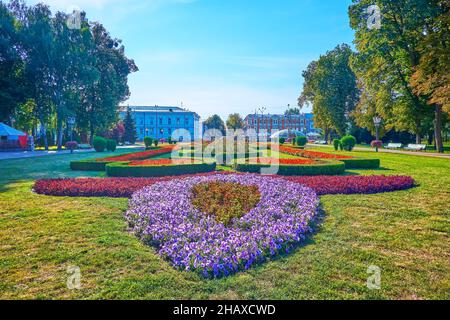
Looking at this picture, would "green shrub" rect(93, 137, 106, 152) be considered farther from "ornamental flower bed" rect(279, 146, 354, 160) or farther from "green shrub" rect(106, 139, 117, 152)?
"ornamental flower bed" rect(279, 146, 354, 160)

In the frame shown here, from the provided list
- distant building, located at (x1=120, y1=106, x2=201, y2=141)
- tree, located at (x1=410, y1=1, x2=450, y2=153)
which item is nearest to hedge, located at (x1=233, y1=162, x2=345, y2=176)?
tree, located at (x1=410, y1=1, x2=450, y2=153)

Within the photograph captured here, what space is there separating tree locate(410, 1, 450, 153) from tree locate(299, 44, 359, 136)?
1852cm

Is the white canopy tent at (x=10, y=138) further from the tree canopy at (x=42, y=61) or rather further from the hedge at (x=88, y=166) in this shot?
the hedge at (x=88, y=166)

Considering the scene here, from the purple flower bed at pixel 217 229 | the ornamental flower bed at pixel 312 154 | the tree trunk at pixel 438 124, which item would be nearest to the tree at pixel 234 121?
the ornamental flower bed at pixel 312 154

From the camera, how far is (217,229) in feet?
14.3

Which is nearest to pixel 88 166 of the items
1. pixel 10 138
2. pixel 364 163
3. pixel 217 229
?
pixel 217 229

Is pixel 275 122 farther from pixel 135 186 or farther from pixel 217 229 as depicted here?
pixel 217 229

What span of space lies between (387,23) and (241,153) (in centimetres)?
1722

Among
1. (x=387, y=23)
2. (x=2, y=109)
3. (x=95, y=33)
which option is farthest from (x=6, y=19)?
(x=387, y=23)

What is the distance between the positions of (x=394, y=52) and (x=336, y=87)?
16145 millimetres

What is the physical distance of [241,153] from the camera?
605 inches

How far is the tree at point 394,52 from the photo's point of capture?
19.9 metres

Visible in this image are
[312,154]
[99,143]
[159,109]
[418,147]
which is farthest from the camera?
[159,109]

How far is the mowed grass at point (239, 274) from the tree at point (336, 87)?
117 feet
